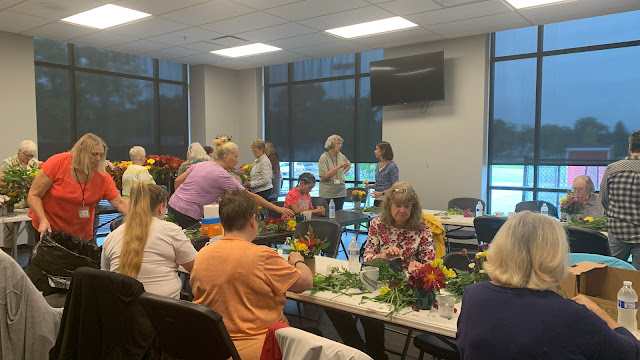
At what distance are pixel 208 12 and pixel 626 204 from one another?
4657 mm

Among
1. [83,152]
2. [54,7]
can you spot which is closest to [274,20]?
[54,7]

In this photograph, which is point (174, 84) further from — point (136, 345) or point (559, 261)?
point (559, 261)

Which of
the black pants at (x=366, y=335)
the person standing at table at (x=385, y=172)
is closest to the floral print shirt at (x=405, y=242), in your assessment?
the black pants at (x=366, y=335)

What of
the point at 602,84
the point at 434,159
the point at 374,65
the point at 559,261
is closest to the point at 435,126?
the point at 434,159

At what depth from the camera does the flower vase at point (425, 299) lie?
229 centimetres

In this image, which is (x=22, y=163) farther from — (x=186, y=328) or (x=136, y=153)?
(x=186, y=328)

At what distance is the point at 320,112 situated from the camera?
9.02 meters

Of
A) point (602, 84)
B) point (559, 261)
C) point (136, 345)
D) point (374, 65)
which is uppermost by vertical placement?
point (374, 65)

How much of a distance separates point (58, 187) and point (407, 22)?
4.46m

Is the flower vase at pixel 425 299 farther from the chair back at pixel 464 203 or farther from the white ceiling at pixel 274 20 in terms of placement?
the chair back at pixel 464 203

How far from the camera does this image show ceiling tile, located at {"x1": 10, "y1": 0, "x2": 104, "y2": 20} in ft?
16.9

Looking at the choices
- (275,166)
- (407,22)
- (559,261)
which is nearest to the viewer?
(559,261)

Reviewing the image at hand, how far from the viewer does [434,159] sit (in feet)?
24.3

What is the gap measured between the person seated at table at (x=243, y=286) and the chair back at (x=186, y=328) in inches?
8.0
